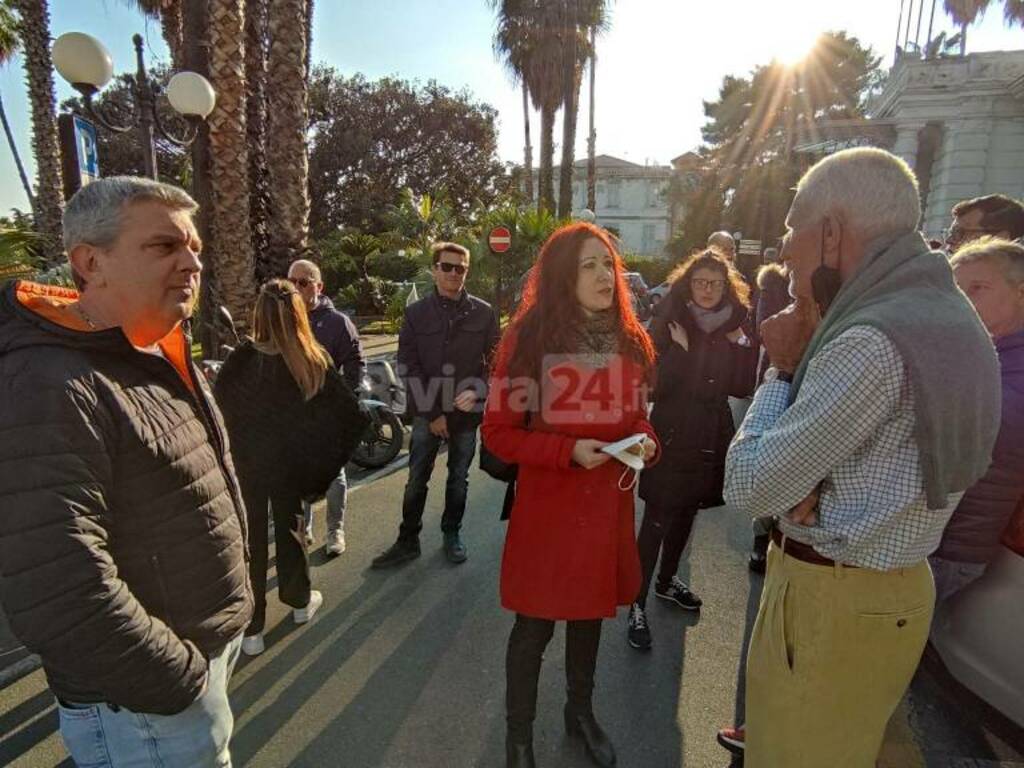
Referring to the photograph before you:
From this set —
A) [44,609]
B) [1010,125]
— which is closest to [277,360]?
[44,609]

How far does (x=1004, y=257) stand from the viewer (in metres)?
2.33

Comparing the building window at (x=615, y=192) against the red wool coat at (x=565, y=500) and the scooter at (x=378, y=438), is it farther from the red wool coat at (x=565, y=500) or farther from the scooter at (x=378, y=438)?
the red wool coat at (x=565, y=500)

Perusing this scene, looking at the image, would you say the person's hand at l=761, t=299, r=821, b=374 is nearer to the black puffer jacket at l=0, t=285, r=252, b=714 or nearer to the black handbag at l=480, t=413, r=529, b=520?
the black handbag at l=480, t=413, r=529, b=520

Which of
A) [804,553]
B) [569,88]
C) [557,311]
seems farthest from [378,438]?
[569,88]

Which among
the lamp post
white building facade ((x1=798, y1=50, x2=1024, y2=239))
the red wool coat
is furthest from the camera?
white building facade ((x1=798, y1=50, x2=1024, y2=239))

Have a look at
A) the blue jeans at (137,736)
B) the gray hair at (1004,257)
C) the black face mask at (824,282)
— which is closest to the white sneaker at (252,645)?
the blue jeans at (137,736)

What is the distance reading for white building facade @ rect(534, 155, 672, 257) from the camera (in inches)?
2312

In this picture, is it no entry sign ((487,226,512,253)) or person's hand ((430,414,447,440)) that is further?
no entry sign ((487,226,512,253))

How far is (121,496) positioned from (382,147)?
30.4 m

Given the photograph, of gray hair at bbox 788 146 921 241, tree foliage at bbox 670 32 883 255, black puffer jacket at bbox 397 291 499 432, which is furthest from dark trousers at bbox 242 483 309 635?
tree foliage at bbox 670 32 883 255

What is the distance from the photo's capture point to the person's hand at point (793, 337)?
5.27 feet

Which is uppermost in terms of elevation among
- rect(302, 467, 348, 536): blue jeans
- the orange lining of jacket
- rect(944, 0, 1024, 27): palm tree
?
rect(944, 0, 1024, 27): palm tree

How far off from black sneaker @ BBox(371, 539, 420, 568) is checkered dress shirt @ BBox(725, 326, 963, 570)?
2.94m

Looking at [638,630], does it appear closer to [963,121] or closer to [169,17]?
[169,17]
